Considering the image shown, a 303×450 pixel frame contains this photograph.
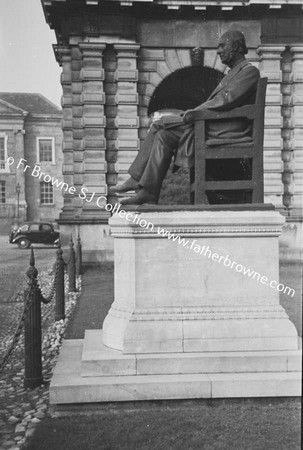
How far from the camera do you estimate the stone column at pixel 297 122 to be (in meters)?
18.0

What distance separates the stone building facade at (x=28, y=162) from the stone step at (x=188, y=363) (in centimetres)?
4792

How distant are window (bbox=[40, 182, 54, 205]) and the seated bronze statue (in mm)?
47759

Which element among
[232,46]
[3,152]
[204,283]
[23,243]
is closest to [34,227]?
[23,243]

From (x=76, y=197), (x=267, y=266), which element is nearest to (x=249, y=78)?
(x=267, y=266)

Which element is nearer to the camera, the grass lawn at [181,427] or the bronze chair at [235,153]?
the grass lawn at [181,427]

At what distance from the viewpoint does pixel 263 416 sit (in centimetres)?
448

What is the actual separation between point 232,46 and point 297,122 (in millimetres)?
13341

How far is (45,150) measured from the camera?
53781 mm

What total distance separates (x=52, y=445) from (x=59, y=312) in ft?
16.9

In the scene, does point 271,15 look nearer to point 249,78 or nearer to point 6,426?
point 249,78

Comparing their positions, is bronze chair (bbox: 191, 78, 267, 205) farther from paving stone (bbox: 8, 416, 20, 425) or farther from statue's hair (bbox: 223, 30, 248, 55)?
paving stone (bbox: 8, 416, 20, 425)

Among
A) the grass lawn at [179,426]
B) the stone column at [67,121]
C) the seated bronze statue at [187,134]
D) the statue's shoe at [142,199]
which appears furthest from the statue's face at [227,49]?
the stone column at [67,121]

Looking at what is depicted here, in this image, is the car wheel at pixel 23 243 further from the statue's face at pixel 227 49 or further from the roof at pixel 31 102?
the statue's face at pixel 227 49

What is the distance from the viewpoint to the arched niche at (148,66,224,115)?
63.4ft
